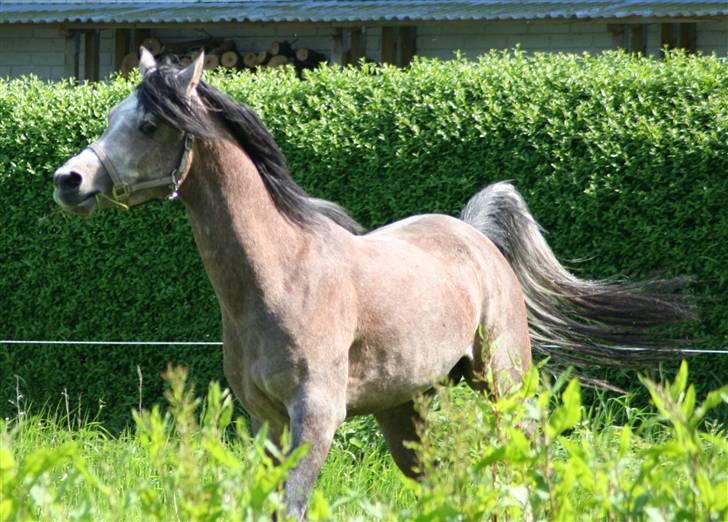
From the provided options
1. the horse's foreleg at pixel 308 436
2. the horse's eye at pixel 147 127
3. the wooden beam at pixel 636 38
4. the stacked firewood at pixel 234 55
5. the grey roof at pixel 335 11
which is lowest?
the horse's foreleg at pixel 308 436

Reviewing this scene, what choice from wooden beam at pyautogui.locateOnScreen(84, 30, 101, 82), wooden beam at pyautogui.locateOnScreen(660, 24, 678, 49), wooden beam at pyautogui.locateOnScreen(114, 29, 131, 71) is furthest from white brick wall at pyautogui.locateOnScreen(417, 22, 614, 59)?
wooden beam at pyautogui.locateOnScreen(84, 30, 101, 82)

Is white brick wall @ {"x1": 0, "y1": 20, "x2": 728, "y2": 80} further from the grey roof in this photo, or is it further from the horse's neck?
the horse's neck

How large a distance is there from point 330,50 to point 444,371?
31.4 feet

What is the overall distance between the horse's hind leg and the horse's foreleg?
1081mm

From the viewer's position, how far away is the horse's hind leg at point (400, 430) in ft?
16.3

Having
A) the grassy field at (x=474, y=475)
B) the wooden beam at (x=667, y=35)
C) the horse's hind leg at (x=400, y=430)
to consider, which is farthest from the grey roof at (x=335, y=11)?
the grassy field at (x=474, y=475)

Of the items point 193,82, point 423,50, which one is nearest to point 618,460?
point 193,82

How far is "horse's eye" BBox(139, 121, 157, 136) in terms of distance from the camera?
3896mm

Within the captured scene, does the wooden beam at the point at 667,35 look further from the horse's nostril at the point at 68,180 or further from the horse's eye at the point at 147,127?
the horse's nostril at the point at 68,180

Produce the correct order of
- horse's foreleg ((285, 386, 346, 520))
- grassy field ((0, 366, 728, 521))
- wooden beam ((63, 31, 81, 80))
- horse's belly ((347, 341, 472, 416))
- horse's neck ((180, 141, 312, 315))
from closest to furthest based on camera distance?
grassy field ((0, 366, 728, 521))
horse's foreleg ((285, 386, 346, 520))
horse's neck ((180, 141, 312, 315))
horse's belly ((347, 341, 472, 416))
wooden beam ((63, 31, 81, 80))

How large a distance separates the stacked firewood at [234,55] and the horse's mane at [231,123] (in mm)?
9125

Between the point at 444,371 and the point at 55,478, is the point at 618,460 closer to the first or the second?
the point at 444,371

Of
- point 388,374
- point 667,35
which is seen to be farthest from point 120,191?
point 667,35

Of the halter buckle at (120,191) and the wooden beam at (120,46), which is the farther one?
the wooden beam at (120,46)
